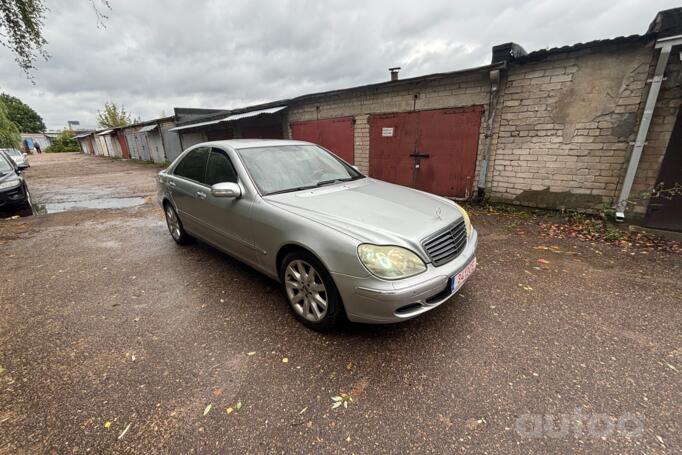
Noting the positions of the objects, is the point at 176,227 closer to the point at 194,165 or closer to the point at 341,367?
the point at 194,165

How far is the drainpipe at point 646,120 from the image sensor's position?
3.95 m

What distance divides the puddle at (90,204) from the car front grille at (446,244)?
8002mm

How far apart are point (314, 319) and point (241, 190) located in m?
1.36

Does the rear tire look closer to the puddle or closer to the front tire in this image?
the front tire

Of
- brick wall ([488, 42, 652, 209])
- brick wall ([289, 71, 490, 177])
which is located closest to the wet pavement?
brick wall ([488, 42, 652, 209])

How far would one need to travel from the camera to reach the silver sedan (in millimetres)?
1956

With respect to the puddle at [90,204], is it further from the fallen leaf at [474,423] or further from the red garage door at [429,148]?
the fallen leaf at [474,423]

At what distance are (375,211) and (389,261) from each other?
0.53 metres

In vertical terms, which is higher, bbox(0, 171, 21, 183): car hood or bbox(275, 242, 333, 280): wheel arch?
bbox(0, 171, 21, 183): car hood

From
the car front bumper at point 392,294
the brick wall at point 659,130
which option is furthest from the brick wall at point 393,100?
the car front bumper at point 392,294

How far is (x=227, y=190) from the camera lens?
102 inches

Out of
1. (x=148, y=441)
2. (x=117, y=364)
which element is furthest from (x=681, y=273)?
(x=117, y=364)

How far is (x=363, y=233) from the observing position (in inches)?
78.9

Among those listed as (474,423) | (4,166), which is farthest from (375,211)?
(4,166)
